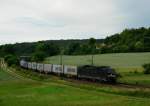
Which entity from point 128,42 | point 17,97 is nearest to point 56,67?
point 17,97

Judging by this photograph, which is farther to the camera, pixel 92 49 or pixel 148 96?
pixel 92 49

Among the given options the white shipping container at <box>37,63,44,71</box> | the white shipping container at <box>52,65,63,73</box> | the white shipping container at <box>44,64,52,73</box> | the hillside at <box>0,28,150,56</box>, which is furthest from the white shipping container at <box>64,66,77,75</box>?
the hillside at <box>0,28,150,56</box>

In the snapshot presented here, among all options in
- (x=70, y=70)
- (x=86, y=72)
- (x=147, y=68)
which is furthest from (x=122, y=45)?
(x=86, y=72)

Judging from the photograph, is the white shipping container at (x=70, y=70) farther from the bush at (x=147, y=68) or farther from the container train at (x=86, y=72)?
the bush at (x=147, y=68)

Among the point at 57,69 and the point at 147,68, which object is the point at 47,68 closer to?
the point at 57,69

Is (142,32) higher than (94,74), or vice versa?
(142,32)

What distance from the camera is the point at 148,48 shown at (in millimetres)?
143750

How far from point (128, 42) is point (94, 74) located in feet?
324

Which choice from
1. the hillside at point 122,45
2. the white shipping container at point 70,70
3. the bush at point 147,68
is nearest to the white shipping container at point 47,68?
the white shipping container at point 70,70

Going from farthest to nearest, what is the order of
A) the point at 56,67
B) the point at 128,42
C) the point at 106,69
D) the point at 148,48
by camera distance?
the point at 128,42 < the point at 148,48 < the point at 56,67 < the point at 106,69

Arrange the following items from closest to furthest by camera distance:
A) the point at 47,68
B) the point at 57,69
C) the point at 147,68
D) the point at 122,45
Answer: the point at 147,68
the point at 57,69
the point at 47,68
the point at 122,45

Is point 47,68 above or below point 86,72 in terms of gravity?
below

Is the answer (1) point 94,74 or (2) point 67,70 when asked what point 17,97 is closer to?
(1) point 94,74

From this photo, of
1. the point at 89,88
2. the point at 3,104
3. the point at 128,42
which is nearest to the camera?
the point at 3,104
